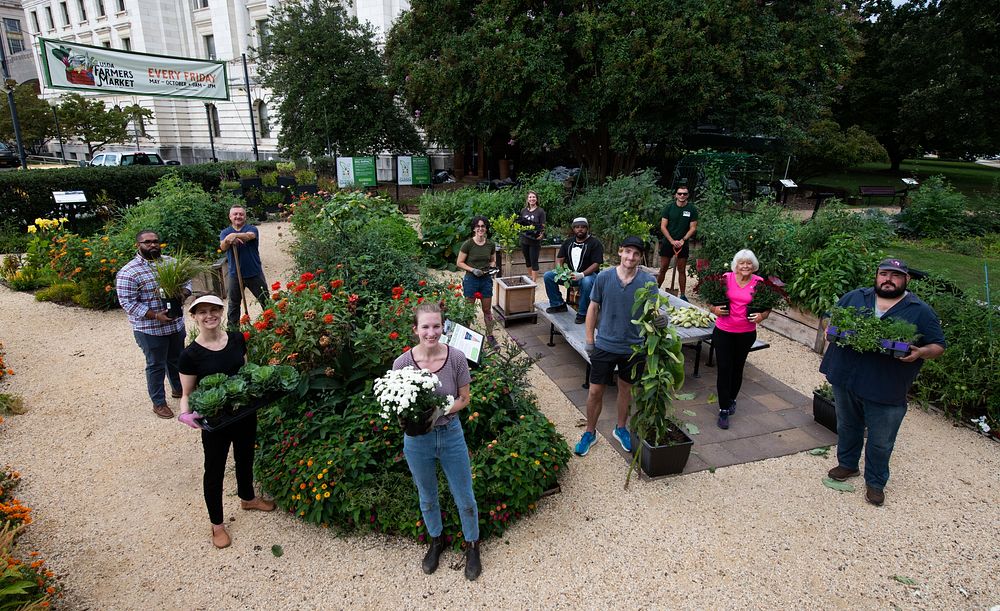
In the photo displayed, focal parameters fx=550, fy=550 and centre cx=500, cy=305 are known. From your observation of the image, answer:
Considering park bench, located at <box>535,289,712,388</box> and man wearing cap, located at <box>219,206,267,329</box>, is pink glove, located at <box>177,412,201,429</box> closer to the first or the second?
park bench, located at <box>535,289,712,388</box>

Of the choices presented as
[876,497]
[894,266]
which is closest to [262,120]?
[894,266]

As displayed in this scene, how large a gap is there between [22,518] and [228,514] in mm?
1199

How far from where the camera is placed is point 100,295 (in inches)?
309

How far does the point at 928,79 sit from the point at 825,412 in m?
28.5

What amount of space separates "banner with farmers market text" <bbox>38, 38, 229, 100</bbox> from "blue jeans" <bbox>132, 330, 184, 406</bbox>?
10.8 meters

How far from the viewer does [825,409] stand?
4879mm

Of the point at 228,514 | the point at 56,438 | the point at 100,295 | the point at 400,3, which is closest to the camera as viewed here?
the point at 228,514

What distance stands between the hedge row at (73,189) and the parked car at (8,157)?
24621 millimetres

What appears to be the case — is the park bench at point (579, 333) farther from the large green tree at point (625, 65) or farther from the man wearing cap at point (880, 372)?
the large green tree at point (625, 65)

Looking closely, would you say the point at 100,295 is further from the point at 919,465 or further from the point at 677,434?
the point at 919,465

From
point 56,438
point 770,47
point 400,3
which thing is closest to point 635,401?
point 56,438

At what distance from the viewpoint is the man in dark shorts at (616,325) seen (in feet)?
13.8

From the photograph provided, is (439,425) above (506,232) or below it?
below

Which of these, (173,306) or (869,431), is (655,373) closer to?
(869,431)
